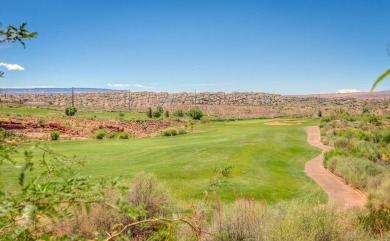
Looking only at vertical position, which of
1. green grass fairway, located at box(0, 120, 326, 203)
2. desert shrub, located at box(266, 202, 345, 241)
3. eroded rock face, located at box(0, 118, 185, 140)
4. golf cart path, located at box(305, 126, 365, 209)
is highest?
desert shrub, located at box(266, 202, 345, 241)

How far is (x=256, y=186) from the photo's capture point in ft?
53.9

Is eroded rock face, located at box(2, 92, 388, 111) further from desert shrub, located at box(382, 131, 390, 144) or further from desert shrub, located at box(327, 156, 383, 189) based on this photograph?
desert shrub, located at box(327, 156, 383, 189)

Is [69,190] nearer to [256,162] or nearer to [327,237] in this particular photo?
[327,237]

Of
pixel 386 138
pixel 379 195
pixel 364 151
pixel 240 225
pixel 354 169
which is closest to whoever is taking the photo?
pixel 240 225

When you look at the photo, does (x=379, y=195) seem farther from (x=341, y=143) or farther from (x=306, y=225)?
(x=341, y=143)

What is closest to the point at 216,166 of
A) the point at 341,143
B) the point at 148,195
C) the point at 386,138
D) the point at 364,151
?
the point at 148,195

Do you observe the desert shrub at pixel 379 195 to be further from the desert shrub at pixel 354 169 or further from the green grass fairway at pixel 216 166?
the green grass fairway at pixel 216 166

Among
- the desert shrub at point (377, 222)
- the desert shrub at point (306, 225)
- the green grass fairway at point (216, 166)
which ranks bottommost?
the green grass fairway at point (216, 166)

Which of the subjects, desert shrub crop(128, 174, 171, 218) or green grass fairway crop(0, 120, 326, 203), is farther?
green grass fairway crop(0, 120, 326, 203)

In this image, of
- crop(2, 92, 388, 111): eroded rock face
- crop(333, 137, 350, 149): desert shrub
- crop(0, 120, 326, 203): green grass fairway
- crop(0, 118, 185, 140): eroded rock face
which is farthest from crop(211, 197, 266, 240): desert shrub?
crop(2, 92, 388, 111): eroded rock face

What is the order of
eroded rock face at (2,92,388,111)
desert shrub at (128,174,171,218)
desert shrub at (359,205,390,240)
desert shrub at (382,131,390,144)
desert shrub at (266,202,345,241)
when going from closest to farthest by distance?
desert shrub at (266,202,345,241) → desert shrub at (359,205,390,240) → desert shrub at (128,174,171,218) → desert shrub at (382,131,390,144) → eroded rock face at (2,92,388,111)

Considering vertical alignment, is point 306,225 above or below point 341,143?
above

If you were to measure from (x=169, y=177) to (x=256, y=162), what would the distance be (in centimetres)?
761

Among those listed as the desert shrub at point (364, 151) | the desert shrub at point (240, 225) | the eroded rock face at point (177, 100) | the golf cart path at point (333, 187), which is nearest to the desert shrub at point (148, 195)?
the desert shrub at point (240, 225)
